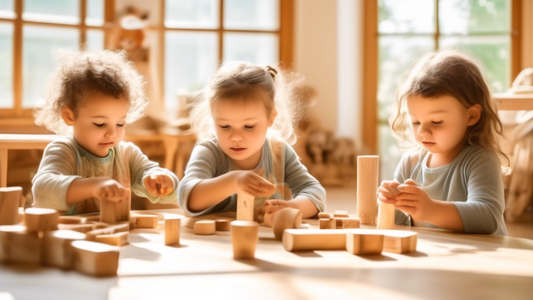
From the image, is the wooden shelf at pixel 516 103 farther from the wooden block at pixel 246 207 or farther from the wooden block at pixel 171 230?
the wooden block at pixel 171 230

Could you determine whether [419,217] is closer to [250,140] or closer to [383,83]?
[250,140]

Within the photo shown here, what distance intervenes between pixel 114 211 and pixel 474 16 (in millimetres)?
3997

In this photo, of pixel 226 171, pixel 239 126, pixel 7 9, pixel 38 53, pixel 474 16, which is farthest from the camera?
pixel 474 16

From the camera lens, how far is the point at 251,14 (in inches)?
176

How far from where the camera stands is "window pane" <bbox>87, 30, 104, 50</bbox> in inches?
162

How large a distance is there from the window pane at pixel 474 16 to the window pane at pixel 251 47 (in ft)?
4.44

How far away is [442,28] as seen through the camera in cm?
436

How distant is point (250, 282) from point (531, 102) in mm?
2118

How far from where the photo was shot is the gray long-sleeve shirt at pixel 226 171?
1.30 m

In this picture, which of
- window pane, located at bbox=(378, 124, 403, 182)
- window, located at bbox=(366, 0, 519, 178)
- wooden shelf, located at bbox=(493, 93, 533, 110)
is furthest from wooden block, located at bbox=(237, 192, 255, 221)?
window pane, located at bbox=(378, 124, 403, 182)

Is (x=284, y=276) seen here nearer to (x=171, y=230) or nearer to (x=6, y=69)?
(x=171, y=230)

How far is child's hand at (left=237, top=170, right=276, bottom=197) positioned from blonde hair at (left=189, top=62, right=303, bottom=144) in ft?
1.10

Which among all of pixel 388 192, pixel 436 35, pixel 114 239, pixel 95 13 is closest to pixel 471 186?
pixel 388 192

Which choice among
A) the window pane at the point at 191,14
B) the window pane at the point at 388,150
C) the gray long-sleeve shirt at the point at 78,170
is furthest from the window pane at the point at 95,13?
the gray long-sleeve shirt at the point at 78,170
